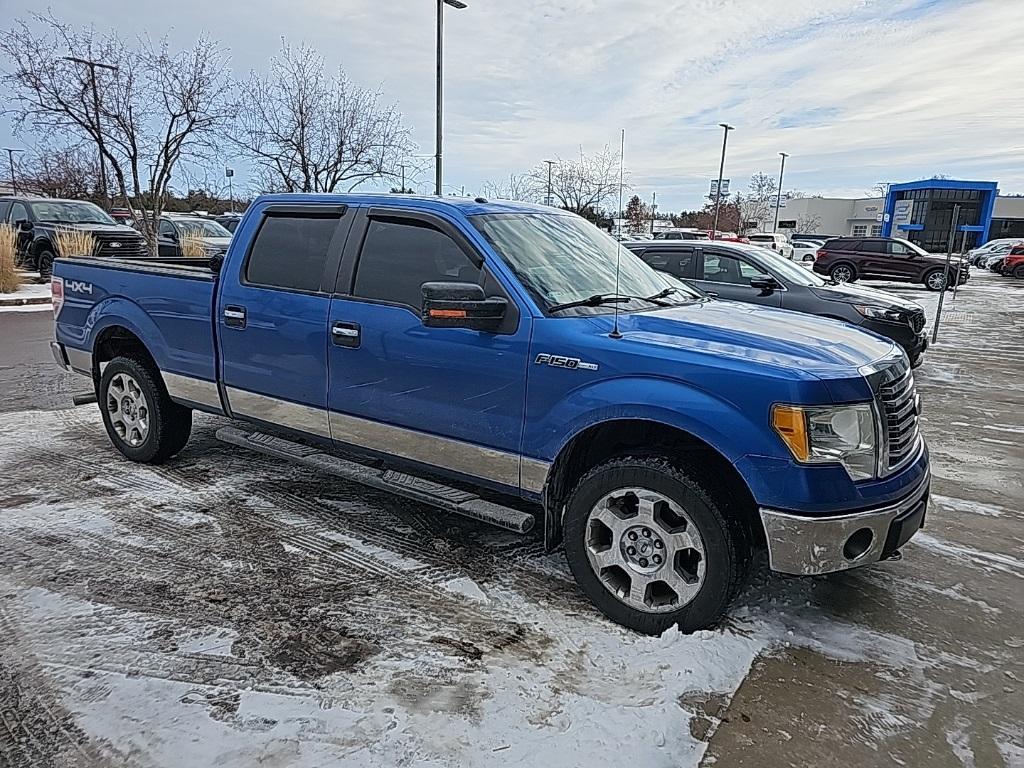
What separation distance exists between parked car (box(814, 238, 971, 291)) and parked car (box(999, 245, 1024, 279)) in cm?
831

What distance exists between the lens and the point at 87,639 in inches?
121

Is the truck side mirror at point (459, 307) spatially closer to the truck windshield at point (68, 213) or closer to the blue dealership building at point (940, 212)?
the truck windshield at point (68, 213)

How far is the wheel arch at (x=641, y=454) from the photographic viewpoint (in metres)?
3.09

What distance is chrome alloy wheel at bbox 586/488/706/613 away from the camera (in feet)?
10.2

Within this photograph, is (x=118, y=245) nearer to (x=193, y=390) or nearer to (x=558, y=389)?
(x=193, y=390)

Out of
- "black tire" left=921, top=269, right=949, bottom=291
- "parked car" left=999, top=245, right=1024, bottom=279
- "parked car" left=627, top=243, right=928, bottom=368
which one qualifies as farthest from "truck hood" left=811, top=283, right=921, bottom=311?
"parked car" left=999, top=245, right=1024, bottom=279

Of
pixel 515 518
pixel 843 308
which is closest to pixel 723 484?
pixel 515 518

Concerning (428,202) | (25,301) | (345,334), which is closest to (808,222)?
(25,301)

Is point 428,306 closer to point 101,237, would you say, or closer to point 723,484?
point 723,484

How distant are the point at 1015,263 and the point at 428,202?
37.3 m

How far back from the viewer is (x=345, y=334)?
3973 millimetres

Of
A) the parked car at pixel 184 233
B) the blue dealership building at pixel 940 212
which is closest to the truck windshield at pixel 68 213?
the parked car at pixel 184 233

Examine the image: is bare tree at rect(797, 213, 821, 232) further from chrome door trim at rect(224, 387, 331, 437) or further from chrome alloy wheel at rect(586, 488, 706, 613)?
chrome alloy wheel at rect(586, 488, 706, 613)

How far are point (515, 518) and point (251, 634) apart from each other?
1.28 metres
